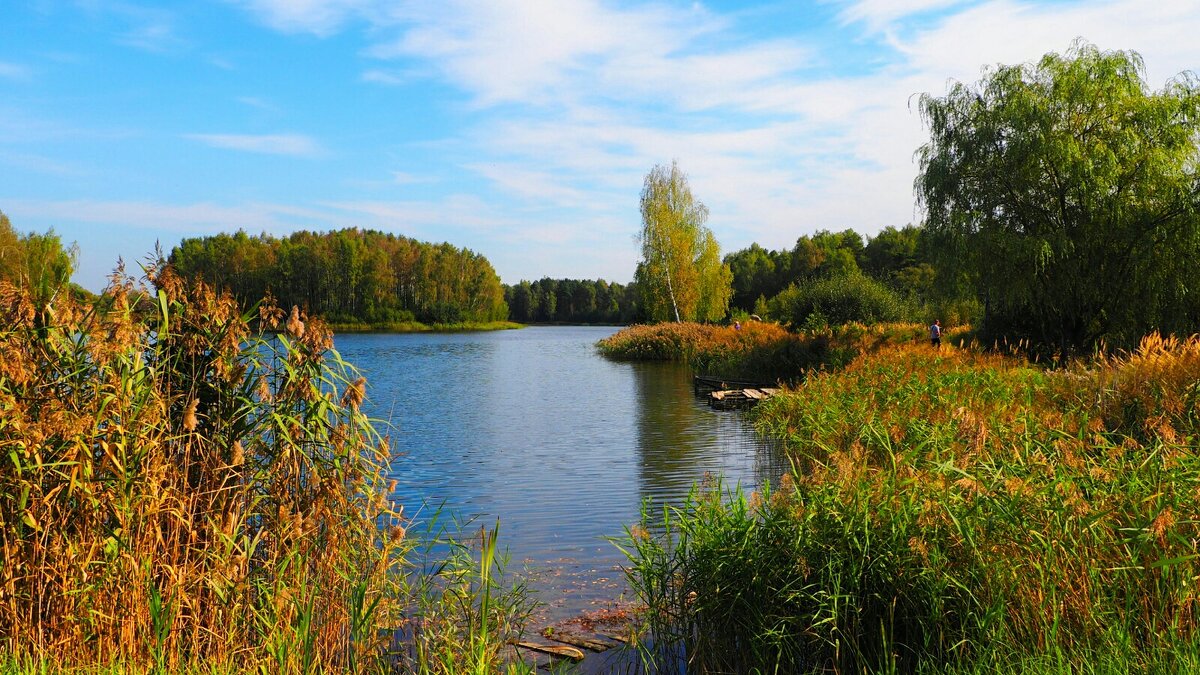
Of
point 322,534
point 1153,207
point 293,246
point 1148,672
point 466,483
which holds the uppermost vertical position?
point 293,246

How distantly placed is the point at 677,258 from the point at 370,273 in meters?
56.9

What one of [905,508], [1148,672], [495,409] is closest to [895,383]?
[905,508]

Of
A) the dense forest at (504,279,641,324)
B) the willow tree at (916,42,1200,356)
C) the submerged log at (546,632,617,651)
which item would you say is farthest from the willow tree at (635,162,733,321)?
the dense forest at (504,279,641,324)

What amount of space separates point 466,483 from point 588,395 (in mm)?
13447

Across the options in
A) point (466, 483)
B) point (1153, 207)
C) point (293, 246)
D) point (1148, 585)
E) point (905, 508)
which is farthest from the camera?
point (293, 246)

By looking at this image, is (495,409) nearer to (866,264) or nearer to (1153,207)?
(1153,207)

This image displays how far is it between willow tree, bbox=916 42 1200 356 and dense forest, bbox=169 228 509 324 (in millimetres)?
82929

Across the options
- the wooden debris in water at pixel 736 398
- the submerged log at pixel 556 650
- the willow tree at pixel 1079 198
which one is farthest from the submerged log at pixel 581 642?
the willow tree at pixel 1079 198

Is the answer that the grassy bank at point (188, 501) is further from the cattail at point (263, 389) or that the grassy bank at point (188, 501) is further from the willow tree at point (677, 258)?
the willow tree at point (677, 258)

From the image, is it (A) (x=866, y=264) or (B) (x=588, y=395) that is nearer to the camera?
(B) (x=588, y=395)

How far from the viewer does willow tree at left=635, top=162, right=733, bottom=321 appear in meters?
53.9

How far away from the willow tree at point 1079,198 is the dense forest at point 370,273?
82929 mm

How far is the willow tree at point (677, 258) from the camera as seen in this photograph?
177ft

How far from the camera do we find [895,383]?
40.2 feet
